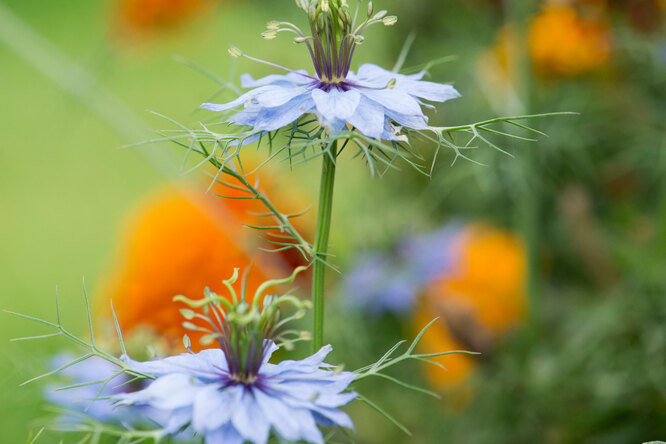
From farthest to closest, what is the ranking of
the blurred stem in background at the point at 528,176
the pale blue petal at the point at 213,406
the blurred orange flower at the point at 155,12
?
the blurred orange flower at the point at 155,12 → the blurred stem in background at the point at 528,176 → the pale blue petal at the point at 213,406

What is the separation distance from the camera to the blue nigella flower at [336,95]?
311 millimetres

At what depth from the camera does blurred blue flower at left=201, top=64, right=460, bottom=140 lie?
1.01 ft

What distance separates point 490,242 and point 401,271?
13 cm

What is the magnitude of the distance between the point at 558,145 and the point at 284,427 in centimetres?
54

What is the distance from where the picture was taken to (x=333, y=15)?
36 cm

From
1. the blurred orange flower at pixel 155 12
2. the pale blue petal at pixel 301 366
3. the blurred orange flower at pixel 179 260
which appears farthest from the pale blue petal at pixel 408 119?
the blurred orange flower at pixel 155 12

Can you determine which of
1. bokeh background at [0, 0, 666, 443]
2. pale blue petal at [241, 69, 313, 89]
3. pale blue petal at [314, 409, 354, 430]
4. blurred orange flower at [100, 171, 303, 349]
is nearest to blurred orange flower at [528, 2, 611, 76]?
bokeh background at [0, 0, 666, 443]

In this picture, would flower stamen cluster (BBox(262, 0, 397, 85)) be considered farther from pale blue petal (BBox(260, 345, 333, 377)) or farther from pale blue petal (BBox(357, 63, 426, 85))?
pale blue petal (BBox(260, 345, 333, 377))

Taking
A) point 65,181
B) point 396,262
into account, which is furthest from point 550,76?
point 65,181

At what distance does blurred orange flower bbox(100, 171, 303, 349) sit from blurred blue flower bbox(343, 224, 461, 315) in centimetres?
8

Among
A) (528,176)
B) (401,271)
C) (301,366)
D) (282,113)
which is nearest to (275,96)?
(282,113)

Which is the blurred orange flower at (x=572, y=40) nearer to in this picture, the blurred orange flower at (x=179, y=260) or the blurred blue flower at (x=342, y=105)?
the blurred orange flower at (x=179, y=260)

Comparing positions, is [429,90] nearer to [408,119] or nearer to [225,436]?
[408,119]

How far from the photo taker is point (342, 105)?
0.31 meters
